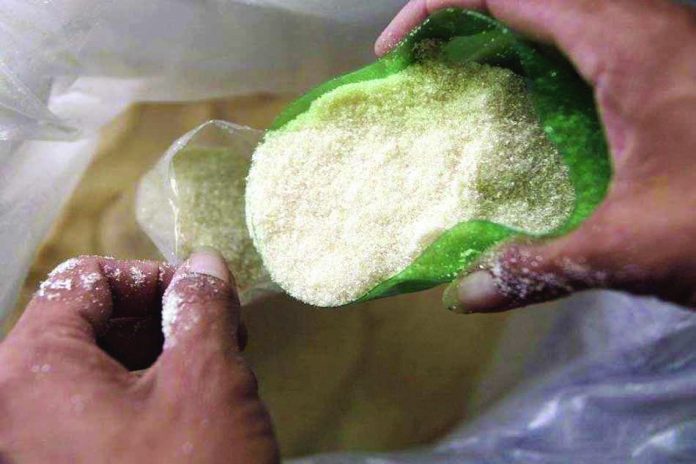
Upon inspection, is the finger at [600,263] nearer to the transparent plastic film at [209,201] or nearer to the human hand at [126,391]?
the human hand at [126,391]

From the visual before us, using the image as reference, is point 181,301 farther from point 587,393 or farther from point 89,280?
point 587,393

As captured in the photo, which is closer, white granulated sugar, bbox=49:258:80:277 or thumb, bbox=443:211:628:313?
thumb, bbox=443:211:628:313

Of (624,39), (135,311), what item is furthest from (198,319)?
(624,39)

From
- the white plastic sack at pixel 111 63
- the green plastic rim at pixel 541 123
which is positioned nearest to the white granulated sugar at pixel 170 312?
the green plastic rim at pixel 541 123

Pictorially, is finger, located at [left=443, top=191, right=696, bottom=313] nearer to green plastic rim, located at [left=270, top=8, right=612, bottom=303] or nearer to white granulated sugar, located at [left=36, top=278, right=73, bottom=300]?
green plastic rim, located at [left=270, top=8, right=612, bottom=303]

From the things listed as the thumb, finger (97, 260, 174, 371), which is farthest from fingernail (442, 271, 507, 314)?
finger (97, 260, 174, 371)

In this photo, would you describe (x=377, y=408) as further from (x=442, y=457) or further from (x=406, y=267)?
(x=406, y=267)
